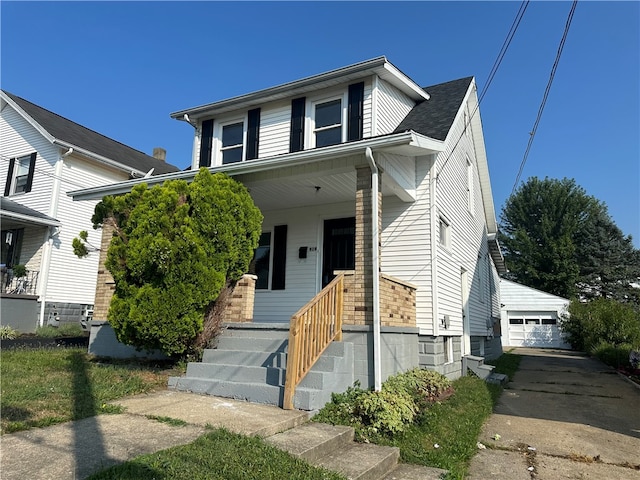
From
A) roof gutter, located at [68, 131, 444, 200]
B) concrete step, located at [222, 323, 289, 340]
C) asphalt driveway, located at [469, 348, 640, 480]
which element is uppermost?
roof gutter, located at [68, 131, 444, 200]

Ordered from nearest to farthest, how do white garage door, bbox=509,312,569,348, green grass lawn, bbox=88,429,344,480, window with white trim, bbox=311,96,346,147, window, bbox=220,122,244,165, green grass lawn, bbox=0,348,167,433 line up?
green grass lawn, bbox=88,429,344,480, green grass lawn, bbox=0,348,167,433, window with white trim, bbox=311,96,346,147, window, bbox=220,122,244,165, white garage door, bbox=509,312,569,348

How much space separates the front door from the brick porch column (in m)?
2.51

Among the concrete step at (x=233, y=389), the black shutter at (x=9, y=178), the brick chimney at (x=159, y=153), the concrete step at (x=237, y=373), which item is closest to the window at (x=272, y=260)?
the concrete step at (x=237, y=373)

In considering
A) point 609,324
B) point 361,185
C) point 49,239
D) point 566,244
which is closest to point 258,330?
point 361,185

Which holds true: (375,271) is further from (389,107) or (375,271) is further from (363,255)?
(389,107)

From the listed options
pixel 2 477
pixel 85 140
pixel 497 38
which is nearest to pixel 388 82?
pixel 497 38

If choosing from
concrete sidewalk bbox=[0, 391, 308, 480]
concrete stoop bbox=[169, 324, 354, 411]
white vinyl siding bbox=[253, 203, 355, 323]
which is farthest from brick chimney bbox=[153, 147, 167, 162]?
concrete sidewalk bbox=[0, 391, 308, 480]

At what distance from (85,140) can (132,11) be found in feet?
25.4

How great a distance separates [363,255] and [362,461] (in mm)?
3105

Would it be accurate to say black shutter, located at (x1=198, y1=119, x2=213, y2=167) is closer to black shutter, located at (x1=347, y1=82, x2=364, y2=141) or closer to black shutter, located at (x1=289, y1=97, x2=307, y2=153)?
black shutter, located at (x1=289, y1=97, x2=307, y2=153)

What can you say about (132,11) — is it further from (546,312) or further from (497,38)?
(546,312)

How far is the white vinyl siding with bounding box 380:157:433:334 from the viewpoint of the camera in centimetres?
778

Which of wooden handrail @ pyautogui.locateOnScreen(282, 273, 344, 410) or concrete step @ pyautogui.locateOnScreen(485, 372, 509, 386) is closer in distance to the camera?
wooden handrail @ pyautogui.locateOnScreen(282, 273, 344, 410)

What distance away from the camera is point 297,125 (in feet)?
32.2
